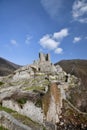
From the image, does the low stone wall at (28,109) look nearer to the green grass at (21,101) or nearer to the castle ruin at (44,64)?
the green grass at (21,101)

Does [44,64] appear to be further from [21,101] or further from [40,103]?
[21,101]

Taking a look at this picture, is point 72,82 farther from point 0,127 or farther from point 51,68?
point 0,127

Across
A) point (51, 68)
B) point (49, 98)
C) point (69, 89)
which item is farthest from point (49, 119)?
point (51, 68)

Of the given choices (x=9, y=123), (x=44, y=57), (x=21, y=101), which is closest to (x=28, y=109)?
(x=21, y=101)

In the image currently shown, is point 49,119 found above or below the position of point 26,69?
below

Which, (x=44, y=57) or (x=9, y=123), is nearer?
(x=9, y=123)

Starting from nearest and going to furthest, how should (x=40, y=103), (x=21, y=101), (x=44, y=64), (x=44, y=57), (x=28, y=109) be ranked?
(x=28, y=109), (x=21, y=101), (x=40, y=103), (x=44, y=64), (x=44, y=57)

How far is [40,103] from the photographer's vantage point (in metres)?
33.1

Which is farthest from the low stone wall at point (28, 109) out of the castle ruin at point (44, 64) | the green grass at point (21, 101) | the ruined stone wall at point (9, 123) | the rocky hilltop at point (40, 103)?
the castle ruin at point (44, 64)

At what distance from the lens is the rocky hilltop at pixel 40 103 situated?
77.5 ft

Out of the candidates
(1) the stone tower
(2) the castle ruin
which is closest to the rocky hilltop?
(2) the castle ruin

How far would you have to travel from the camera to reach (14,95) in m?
32.9

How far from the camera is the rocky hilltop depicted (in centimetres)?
2361

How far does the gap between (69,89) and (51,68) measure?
1185 cm
